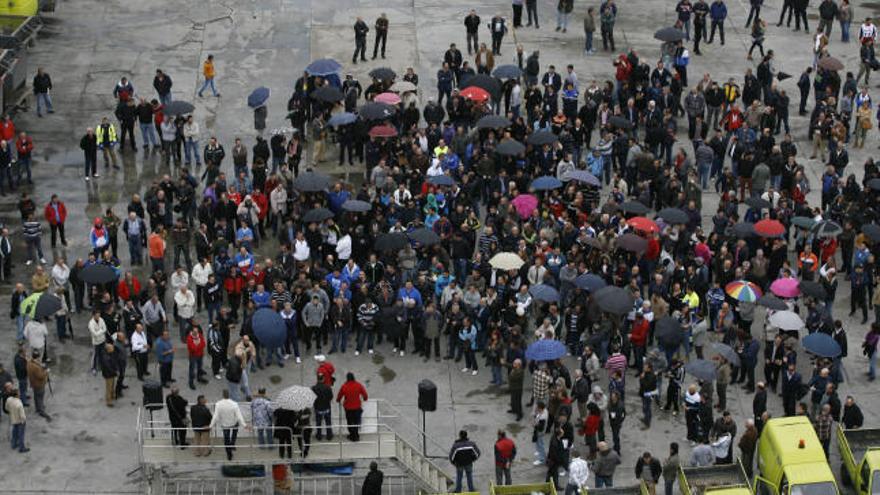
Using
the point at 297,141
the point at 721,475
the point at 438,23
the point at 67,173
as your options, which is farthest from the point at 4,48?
the point at 721,475

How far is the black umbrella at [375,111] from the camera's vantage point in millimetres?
43781

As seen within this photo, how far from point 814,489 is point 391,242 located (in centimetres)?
1116

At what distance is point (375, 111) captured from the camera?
43.8m

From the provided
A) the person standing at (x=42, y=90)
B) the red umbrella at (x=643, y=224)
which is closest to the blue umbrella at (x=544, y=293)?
the red umbrella at (x=643, y=224)

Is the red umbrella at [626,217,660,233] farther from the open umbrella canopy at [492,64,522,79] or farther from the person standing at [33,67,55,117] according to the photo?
the person standing at [33,67,55,117]

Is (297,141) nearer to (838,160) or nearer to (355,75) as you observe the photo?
(355,75)

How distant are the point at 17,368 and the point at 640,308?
12750mm

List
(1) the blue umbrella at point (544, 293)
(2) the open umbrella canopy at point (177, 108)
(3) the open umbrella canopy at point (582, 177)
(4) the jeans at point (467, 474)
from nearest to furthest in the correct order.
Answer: (4) the jeans at point (467, 474) → (1) the blue umbrella at point (544, 293) → (3) the open umbrella canopy at point (582, 177) → (2) the open umbrella canopy at point (177, 108)

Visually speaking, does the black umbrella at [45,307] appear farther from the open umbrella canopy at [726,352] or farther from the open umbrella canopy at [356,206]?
the open umbrella canopy at [726,352]

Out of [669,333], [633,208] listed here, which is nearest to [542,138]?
[633,208]

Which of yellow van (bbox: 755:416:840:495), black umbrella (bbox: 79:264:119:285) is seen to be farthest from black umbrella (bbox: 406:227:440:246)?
yellow van (bbox: 755:416:840:495)

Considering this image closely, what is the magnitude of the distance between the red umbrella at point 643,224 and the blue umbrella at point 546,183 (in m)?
2.48

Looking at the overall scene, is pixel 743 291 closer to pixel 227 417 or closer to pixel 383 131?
pixel 383 131

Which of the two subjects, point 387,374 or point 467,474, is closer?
point 467,474
